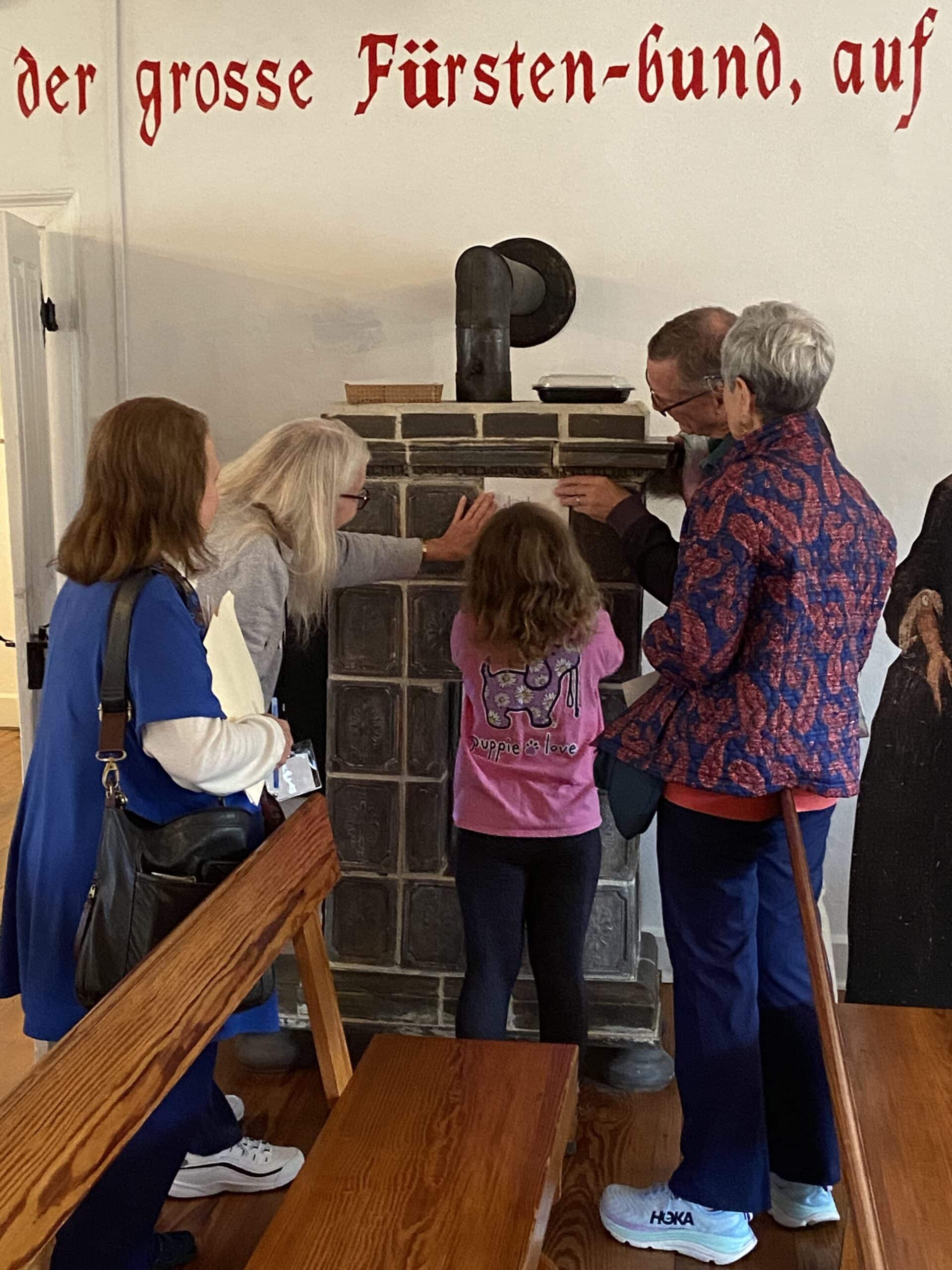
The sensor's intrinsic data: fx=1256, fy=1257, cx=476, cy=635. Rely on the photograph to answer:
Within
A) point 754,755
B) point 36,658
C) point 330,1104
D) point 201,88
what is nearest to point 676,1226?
point 330,1104

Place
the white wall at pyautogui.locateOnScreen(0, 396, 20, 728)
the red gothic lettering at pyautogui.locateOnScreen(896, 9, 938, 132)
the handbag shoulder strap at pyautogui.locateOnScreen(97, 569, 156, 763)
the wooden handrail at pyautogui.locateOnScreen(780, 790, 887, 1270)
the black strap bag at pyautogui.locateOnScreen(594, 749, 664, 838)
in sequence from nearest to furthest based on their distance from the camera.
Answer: the wooden handrail at pyautogui.locateOnScreen(780, 790, 887, 1270) → the handbag shoulder strap at pyautogui.locateOnScreen(97, 569, 156, 763) → the black strap bag at pyautogui.locateOnScreen(594, 749, 664, 838) → the red gothic lettering at pyautogui.locateOnScreen(896, 9, 938, 132) → the white wall at pyautogui.locateOnScreen(0, 396, 20, 728)

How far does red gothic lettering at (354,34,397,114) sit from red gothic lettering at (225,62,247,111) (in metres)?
0.33

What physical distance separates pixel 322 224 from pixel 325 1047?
2.31m

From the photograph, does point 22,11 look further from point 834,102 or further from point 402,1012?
point 402,1012

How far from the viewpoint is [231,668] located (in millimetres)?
2195

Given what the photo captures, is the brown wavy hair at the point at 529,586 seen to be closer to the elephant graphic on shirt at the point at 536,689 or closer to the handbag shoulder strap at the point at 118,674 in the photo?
the elephant graphic on shirt at the point at 536,689

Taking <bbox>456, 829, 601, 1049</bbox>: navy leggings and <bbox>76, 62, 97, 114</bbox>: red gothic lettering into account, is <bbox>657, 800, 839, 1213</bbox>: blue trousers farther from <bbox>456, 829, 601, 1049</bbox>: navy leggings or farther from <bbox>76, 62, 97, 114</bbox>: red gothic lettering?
<bbox>76, 62, 97, 114</bbox>: red gothic lettering

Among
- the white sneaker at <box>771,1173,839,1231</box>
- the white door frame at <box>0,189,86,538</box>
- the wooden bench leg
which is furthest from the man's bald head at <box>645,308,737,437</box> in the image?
the white door frame at <box>0,189,86,538</box>

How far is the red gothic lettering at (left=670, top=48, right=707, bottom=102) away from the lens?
127 inches

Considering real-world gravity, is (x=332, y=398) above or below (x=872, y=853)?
above

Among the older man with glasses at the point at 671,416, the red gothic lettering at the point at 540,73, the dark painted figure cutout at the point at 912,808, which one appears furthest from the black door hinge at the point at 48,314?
the dark painted figure cutout at the point at 912,808

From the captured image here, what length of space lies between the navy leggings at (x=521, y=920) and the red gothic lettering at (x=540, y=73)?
196 centimetres

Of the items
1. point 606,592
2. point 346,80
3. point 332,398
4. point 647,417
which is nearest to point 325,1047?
point 606,592

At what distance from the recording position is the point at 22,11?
3.53 m
